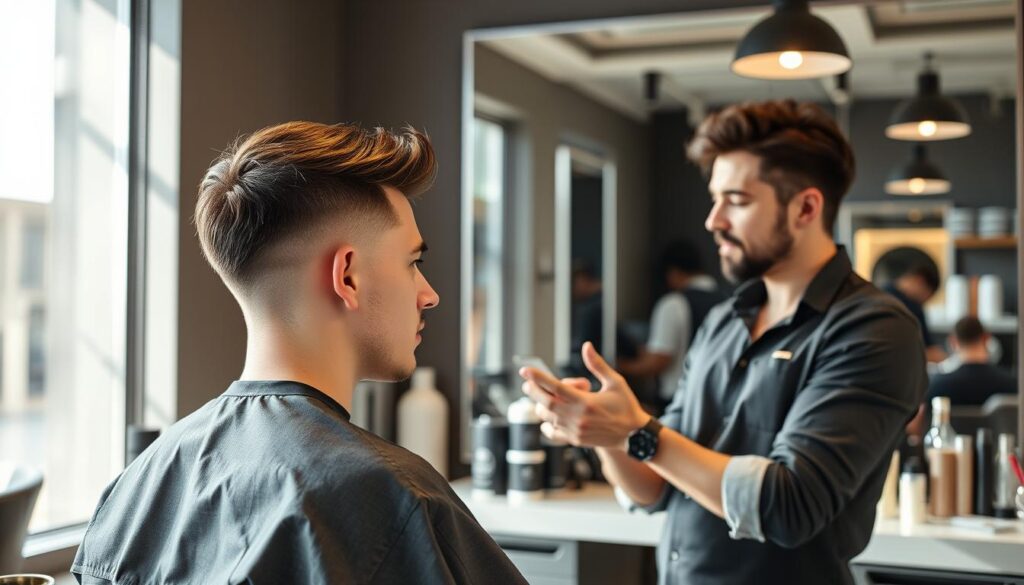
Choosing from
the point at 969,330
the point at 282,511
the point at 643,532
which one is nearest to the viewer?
the point at 282,511

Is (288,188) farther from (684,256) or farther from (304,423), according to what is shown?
(684,256)

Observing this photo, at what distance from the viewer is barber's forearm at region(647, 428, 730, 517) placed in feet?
6.59

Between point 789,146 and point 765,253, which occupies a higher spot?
point 789,146

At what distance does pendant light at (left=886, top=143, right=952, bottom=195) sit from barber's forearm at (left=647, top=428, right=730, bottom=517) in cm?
133

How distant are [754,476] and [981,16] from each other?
170 cm

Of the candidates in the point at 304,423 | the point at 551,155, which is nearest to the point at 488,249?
the point at 551,155

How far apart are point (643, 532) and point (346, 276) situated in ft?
5.51

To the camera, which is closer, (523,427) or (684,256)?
(523,427)

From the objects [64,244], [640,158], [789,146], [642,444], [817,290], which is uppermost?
[640,158]

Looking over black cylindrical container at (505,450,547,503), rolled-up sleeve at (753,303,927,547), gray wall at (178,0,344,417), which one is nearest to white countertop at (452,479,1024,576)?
black cylindrical container at (505,450,547,503)

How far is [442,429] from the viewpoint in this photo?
3.38 meters

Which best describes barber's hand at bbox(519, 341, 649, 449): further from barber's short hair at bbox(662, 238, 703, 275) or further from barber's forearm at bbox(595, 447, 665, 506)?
barber's short hair at bbox(662, 238, 703, 275)

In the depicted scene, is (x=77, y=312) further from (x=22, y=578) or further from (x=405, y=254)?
(x=405, y=254)

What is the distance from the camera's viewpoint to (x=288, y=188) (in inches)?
51.3
